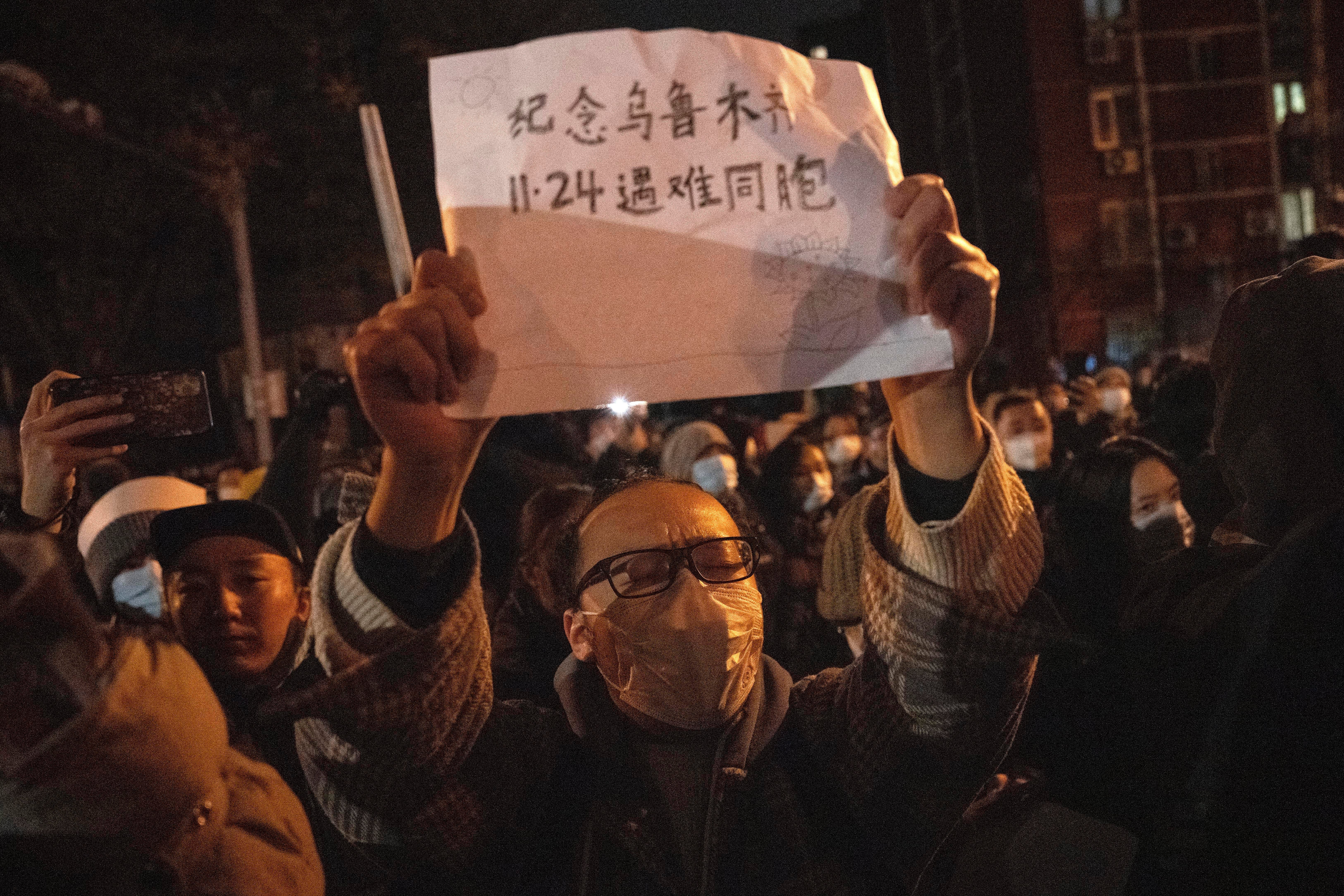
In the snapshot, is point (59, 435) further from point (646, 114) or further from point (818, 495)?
point (818, 495)

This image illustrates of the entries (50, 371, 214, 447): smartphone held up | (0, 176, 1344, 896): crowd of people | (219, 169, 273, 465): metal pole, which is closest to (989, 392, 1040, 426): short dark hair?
(0, 176, 1344, 896): crowd of people

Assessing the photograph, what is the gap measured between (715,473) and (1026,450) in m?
1.62

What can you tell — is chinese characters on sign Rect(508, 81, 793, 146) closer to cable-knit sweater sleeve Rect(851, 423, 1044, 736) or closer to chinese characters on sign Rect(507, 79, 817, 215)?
chinese characters on sign Rect(507, 79, 817, 215)

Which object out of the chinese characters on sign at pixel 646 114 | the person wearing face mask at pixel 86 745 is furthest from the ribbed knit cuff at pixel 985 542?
the person wearing face mask at pixel 86 745

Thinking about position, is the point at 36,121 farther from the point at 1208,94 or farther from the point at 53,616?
the point at 1208,94

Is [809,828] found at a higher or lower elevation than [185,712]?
lower

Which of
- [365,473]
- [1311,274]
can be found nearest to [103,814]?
[1311,274]

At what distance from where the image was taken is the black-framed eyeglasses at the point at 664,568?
219 cm

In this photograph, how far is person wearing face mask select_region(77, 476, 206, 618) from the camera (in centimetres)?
373

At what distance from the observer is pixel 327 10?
18094 millimetres

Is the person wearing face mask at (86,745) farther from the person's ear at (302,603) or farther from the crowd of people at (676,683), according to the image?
the person's ear at (302,603)

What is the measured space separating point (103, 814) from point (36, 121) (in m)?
18.8

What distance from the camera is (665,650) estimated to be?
2.14 meters

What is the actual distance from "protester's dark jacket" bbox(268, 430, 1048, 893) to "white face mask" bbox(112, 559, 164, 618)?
6.49 feet
